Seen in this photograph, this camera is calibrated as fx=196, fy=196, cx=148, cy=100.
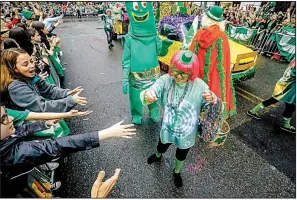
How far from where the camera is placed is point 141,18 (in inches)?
114

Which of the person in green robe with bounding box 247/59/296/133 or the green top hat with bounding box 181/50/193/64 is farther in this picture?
the person in green robe with bounding box 247/59/296/133

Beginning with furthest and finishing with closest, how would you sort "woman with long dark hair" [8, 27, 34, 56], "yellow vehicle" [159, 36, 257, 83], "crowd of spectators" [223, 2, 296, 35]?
"crowd of spectators" [223, 2, 296, 35] < "yellow vehicle" [159, 36, 257, 83] < "woman with long dark hair" [8, 27, 34, 56]

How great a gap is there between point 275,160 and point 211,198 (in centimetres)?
134

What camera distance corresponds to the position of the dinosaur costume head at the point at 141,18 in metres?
2.86

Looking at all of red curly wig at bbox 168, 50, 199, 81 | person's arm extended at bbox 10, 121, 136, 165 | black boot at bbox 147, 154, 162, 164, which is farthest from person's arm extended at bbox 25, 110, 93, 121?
black boot at bbox 147, 154, 162, 164

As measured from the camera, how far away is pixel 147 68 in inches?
126

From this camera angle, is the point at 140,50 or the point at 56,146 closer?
the point at 56,146

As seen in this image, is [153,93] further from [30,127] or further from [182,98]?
[30,127]

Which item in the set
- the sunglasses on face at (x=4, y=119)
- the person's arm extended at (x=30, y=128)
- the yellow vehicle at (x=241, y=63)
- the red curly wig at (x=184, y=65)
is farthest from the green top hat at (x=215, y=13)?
the sunglasses on face at (x=4, y=119)

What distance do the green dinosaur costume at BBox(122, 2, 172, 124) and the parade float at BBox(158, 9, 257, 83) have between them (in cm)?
105

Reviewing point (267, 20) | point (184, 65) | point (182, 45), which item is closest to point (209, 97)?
point (184, 65)

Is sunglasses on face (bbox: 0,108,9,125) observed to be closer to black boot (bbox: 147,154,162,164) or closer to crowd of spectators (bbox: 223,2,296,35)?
black boot (bbox: 147,154,162,164)

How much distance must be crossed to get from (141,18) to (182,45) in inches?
50.7

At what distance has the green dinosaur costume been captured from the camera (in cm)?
290
